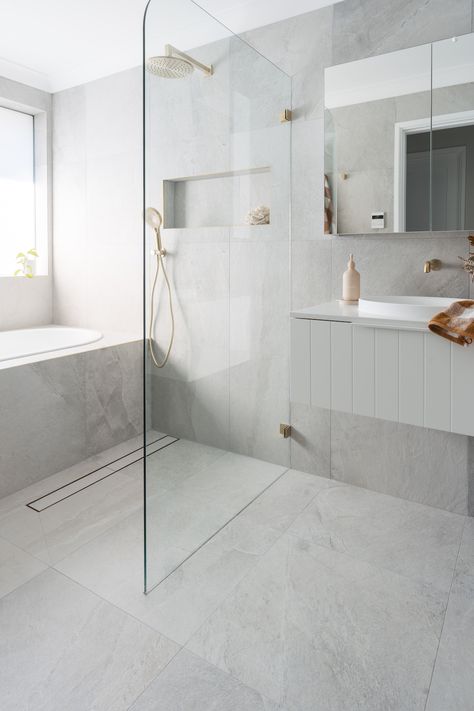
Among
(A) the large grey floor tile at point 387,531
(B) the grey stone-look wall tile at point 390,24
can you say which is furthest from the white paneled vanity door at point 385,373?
(B) the grey stone-look wall tile at point 390,24

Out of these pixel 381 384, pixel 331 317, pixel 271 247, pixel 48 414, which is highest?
pixel 271 247

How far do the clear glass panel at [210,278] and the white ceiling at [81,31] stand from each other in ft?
0.84

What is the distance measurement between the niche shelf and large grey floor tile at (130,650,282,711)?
1.37 m

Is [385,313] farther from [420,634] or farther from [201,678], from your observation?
[201,678]

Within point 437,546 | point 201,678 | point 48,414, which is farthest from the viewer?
point 48,414

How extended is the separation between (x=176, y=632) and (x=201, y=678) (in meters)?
0.19

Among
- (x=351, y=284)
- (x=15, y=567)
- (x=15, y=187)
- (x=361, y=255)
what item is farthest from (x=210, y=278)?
(x=15, y=187)

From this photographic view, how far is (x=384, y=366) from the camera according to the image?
1.87m

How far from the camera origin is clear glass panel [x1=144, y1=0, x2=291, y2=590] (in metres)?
1.72

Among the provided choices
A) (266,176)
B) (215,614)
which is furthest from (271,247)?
(215,614)

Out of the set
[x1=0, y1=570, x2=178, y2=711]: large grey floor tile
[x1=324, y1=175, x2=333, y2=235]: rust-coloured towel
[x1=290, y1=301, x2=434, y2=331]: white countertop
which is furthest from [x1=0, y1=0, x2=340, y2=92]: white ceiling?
[x1=0, y1=570, x2=178, y2=711]: large grey floor tile

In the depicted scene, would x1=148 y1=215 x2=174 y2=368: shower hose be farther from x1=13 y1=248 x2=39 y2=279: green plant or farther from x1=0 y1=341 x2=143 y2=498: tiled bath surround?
x1=13 y1=248 x2=39 y2=279: green plant

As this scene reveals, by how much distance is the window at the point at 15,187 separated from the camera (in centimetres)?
362

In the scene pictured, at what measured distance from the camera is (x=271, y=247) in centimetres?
241
